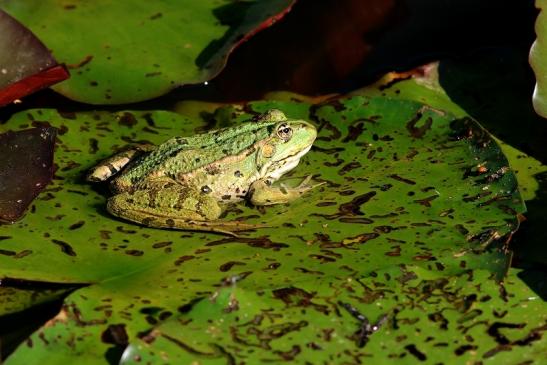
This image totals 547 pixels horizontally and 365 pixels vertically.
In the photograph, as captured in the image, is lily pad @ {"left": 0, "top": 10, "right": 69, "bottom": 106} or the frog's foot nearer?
the frog's foot

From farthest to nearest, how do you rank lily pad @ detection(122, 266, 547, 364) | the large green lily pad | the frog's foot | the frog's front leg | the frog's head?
the frog's head
the frog's foot
the frog's front leg
the large green lily pad
lily pad @ detection(122, 266, 547, 364)

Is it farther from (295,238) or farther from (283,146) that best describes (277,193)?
(295,238)

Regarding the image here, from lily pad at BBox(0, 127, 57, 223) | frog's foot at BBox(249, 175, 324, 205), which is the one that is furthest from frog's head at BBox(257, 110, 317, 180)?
lily pad at BBox(0, 127, 57, 223)

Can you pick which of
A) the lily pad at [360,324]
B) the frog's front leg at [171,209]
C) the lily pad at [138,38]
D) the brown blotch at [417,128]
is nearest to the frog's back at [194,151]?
the frog's front leg at [171,209]

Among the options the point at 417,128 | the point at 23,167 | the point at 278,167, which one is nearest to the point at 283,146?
the point at 278,167

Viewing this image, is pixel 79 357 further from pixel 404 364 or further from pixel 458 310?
pixel 458 310

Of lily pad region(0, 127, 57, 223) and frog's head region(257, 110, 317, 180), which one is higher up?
lily pad region(0, 127, 57, 223)

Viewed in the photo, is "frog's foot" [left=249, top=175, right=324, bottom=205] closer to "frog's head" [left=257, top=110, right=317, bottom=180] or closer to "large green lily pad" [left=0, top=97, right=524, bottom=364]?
"large green lily pad" [left=0, top=97, right=524, bottom=364]
